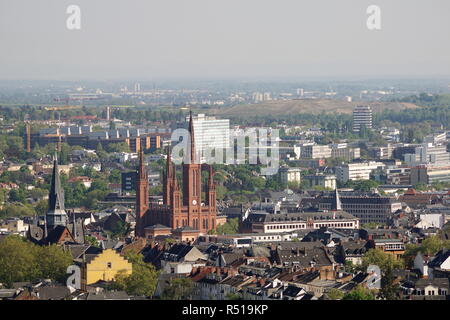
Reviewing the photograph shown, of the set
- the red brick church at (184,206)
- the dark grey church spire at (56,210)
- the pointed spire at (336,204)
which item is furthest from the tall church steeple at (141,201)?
the pointed spire at (336,204)

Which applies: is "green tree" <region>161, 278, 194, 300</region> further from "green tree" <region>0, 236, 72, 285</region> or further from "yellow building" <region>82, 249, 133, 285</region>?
"green tree" <region>0, 236, 72, 285</region>

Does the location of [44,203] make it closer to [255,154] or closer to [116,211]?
[116,211]

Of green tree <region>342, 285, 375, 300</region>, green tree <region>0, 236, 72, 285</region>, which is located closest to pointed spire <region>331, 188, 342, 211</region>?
green tree <region>0, 236, 72, 285</region>

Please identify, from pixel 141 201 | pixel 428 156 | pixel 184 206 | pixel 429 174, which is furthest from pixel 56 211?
pixel 428 156

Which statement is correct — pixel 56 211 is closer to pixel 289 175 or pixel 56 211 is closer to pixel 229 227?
pixel 229 227

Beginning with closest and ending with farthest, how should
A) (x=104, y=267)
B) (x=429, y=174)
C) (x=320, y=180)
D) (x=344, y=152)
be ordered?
1. (x=104, y=267)
2. (x=320, y=180)
3. (x=429, y=174)
4. (x=344, y=152)

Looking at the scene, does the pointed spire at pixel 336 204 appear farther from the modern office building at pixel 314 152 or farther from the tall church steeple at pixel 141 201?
the modern office building at pixel 314 152

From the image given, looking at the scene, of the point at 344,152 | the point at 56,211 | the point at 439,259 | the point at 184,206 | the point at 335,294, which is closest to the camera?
the point at 335,294

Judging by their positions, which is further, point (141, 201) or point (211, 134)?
point (211, 134)
